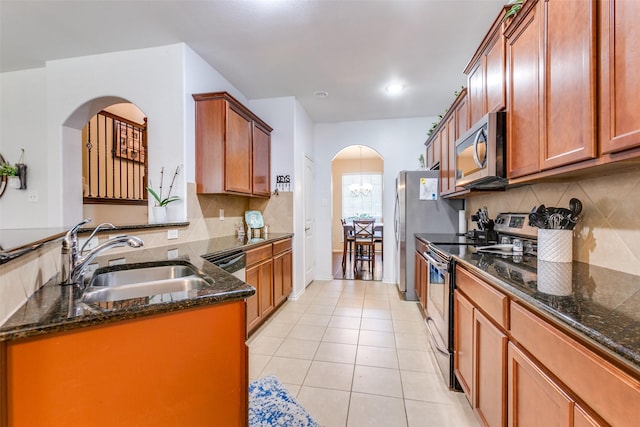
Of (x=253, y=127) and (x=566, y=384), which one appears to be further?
(x=253, y=127)

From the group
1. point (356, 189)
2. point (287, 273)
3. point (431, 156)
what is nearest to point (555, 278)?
point (287, 273)

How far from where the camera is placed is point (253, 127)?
3.28 metres

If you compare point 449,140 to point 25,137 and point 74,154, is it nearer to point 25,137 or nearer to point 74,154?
point 74,154

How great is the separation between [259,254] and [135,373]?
188cm

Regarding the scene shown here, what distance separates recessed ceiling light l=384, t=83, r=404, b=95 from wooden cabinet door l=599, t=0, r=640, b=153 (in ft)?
8.35

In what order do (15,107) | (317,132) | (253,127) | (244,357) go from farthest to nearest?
(317,132)
(253,127)
(15,107)
(244,357)

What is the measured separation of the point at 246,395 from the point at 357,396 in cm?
99

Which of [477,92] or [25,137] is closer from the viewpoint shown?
[477,92]

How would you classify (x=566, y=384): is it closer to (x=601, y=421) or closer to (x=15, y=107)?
(x=601, y=421)

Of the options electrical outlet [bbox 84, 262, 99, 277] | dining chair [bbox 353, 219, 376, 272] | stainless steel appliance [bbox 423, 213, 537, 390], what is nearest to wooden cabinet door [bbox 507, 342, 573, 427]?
stainless steel appliance [bbox 423, 213, 537, 390]

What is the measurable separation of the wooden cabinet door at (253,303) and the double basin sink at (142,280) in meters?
0.97

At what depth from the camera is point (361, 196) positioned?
773cm

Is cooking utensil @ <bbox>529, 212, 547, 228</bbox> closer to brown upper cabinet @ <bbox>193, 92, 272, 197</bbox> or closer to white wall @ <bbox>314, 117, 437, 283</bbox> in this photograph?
brown upper cabinet @ <bbox>193, 92, 272, 197</bbox>

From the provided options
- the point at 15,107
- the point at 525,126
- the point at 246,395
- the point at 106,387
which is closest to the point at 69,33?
the point at 15,107
